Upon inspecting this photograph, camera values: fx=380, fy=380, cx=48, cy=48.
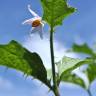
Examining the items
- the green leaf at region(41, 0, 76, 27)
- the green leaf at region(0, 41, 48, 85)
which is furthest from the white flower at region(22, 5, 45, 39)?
the green leaf at region(0, 41, 48, 85)

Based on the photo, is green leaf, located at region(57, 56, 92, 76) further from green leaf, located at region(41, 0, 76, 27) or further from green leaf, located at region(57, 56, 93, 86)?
green leaf, located at region(41, 0, 76, 27)

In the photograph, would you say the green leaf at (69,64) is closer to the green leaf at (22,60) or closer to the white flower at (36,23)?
the green leaf at (22,60)

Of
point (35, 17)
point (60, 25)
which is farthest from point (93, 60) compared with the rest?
point (35, 17)

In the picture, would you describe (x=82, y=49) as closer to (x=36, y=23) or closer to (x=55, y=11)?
(x=36, y=23)

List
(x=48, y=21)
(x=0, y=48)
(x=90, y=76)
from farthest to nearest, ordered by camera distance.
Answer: (x=90, y=76) → (x=48, y=21) → (x=0, y=48)

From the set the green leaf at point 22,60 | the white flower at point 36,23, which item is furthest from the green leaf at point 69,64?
the white flower at point 36,23

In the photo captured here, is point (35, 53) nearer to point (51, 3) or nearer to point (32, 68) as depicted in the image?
point (32, 68)
